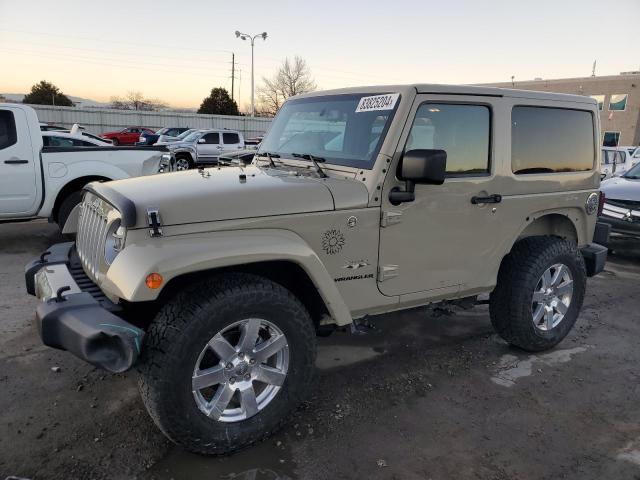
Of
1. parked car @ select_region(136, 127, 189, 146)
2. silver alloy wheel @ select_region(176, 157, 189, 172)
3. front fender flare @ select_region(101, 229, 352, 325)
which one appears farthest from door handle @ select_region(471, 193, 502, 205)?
parked car @ select_region(136, 127, 189, 146)

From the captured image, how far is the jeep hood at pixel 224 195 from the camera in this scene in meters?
2.61

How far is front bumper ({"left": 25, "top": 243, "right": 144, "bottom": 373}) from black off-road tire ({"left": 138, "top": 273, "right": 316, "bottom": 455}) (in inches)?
6.6

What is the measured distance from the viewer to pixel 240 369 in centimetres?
282

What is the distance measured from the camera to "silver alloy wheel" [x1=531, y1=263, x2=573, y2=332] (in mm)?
4164

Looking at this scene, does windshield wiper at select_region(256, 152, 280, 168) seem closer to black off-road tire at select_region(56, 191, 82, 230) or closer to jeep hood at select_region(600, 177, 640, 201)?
black off-road tire at select_region(56, 191, 82, 230)

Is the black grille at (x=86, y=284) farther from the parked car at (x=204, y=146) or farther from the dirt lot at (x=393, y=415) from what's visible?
the parked car at (x=204, y=146)

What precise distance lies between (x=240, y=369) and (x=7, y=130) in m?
6.04

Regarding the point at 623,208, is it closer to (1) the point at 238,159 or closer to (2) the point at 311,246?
(1) the point at 238,159

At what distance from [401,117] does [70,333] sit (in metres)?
2.25

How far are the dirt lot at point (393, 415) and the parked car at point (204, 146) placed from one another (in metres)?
14.6

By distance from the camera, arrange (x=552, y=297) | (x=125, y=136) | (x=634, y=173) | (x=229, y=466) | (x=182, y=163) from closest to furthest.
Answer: (x=229, y=466)
(x=552, y=297)
(x=634, y=173)
(x=182, y=163)
(x=125, y=136)

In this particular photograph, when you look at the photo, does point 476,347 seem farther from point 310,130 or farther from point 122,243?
point 122,243

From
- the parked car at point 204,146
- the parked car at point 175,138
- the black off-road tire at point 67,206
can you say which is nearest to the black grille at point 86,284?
the black off-road tire at point 67,206

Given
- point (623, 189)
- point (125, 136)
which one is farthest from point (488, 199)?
point (125, 136)
